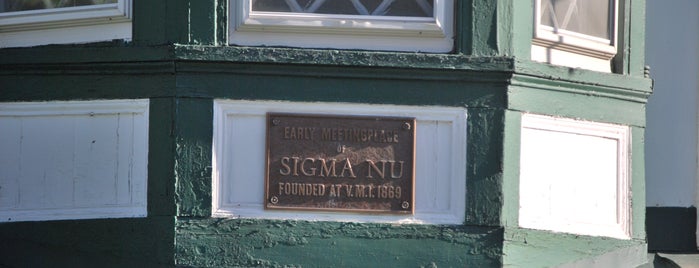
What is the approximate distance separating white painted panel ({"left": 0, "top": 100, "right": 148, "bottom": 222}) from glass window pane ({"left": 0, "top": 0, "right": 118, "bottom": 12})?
539 millimetres

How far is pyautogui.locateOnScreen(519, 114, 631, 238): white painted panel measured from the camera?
673 centimetres

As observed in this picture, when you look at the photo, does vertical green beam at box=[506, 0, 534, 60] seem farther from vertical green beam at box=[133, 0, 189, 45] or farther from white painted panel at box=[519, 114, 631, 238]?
vertical green beam at box=[133, 0, 189, 45]

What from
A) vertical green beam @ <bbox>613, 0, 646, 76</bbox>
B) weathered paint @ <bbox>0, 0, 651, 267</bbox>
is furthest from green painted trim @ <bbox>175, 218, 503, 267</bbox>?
vertical green beam @ <bbox>613, 0, 646, 76</bbox>

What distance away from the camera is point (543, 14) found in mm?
6895

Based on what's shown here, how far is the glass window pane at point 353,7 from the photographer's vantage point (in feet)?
21.6

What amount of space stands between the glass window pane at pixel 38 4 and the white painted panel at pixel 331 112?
3.09 ft

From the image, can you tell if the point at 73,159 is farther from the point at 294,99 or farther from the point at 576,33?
the point at 576,33

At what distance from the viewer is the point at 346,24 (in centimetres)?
650

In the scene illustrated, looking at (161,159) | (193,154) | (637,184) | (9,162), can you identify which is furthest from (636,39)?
(9,162)

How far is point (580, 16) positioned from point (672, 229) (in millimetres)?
1837

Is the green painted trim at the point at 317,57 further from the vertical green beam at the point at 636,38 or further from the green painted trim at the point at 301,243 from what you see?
the vertical green beam at the point at 636,38

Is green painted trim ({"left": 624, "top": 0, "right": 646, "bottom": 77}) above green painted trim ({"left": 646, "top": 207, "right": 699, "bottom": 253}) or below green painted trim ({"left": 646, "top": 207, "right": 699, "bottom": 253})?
above

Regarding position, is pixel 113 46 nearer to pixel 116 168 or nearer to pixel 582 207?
pixel 116 168

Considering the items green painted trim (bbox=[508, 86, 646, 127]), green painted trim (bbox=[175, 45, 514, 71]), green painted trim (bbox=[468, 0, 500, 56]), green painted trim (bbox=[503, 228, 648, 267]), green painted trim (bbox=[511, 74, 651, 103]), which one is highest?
green painted trim (bbox=[468, 0, 500, 56])
